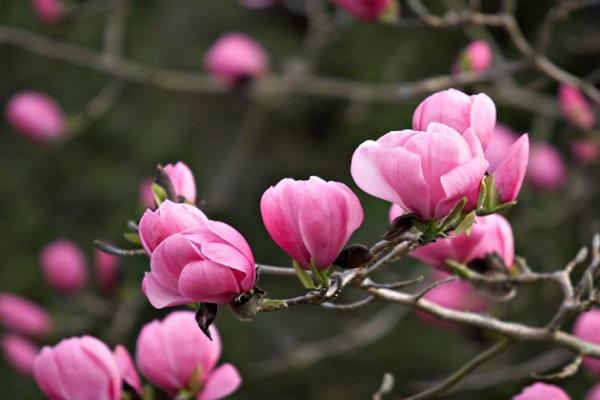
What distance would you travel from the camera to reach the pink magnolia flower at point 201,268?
0.49 m

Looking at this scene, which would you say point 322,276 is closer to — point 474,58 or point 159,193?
point 159,193

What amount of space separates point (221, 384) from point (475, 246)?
20 centimetres

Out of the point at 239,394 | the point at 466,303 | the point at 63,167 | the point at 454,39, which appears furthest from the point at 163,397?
the point at 454,39

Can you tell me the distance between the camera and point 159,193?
58cm

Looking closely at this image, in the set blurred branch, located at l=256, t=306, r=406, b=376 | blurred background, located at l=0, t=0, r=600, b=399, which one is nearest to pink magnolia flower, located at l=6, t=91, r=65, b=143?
blurred background, located at l=0, t=0, r=600, b=399

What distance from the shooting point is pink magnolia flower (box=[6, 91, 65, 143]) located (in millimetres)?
1631

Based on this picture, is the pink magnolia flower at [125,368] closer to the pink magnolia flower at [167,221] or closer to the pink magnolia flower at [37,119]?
the pink magnolia flower at [167,221]

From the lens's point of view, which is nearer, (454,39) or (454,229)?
(454,229)

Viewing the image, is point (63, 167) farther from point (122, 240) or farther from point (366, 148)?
Answer: point (366, 148)

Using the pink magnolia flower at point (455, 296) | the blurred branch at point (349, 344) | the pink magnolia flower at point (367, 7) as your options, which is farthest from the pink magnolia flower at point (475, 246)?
the blurred branch at point (349, 344)

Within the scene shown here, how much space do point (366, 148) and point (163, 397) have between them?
113 centimetres

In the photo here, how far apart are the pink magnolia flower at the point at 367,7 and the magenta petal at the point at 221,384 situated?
1.39 ft

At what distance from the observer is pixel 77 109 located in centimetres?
212

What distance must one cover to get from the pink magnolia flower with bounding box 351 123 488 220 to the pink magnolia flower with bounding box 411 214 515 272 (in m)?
0.12
